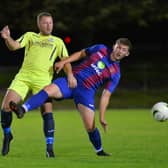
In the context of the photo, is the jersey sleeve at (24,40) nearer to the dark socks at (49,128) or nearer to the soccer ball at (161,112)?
the dark socks at (49,128)

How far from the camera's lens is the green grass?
11234 mm

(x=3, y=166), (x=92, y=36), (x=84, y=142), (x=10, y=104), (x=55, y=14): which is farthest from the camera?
(x=92, y=36)

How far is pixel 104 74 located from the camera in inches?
486

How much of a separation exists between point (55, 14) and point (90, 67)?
2600cm

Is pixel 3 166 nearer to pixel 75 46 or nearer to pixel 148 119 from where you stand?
pixel 148 119

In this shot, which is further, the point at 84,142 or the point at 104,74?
the point at 84,142

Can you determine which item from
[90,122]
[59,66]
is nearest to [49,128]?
[90,122]

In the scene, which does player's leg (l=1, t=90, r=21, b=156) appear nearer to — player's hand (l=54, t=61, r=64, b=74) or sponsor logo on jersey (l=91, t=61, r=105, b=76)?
player's hand (l=54, t=61, r=64, b=74)

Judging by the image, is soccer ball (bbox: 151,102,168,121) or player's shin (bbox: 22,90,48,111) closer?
player's shin (bbox: 22,90,48,111)

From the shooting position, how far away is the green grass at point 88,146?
11.2 meters

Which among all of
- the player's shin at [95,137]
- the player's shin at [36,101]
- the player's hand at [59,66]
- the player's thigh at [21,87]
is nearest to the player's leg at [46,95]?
the player's shin at [36,101]

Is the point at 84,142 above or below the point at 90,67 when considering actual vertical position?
below

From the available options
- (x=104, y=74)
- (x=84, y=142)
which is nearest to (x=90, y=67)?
(x=104, y=74)

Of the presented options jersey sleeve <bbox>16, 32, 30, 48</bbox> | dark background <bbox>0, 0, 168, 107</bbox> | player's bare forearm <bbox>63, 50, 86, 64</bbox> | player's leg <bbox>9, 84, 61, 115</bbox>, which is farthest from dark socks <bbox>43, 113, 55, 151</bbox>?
dark background <bbox>0, 0, 168, 107</bbox>
